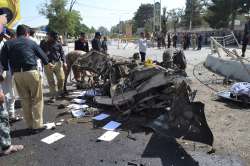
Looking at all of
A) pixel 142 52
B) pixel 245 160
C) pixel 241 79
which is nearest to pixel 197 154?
pixel 245 160

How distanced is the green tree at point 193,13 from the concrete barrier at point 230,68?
7559 centimetres

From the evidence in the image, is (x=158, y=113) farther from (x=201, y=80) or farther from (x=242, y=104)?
(x=201, y=80)

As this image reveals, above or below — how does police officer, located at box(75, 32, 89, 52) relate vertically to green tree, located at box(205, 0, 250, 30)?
below

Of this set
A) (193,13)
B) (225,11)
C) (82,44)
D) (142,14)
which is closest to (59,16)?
(225,11)

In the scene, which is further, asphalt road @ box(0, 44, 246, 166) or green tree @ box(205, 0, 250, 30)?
green tree @ box(205, 0, 250, 30)

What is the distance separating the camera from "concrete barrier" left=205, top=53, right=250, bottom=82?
1117 cm

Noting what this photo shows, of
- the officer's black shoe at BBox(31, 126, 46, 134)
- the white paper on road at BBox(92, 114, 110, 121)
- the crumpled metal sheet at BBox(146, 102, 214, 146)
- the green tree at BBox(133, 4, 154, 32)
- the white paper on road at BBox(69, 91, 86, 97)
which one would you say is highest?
the green tree at BBox(133, 4, 154, 32)

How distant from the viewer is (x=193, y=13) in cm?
8994

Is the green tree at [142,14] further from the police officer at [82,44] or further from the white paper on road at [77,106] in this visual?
the white paper on road at [77,106]

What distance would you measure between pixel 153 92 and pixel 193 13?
87092 millimetres

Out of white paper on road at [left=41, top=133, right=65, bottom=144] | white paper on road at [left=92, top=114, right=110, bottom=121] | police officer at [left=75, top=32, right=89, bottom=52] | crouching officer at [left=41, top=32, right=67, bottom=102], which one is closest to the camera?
white paper on road at [left=41, top=133, right=65, bottom=144]

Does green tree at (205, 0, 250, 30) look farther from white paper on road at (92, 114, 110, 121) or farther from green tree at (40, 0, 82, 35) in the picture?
white paper on road at (92, 114, 110, 121)

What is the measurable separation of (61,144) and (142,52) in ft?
32.0

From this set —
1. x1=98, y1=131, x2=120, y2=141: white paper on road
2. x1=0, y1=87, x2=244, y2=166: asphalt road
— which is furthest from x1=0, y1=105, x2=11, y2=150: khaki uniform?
x1=98, y1=131, x2=120, y2=141: white paper on road
